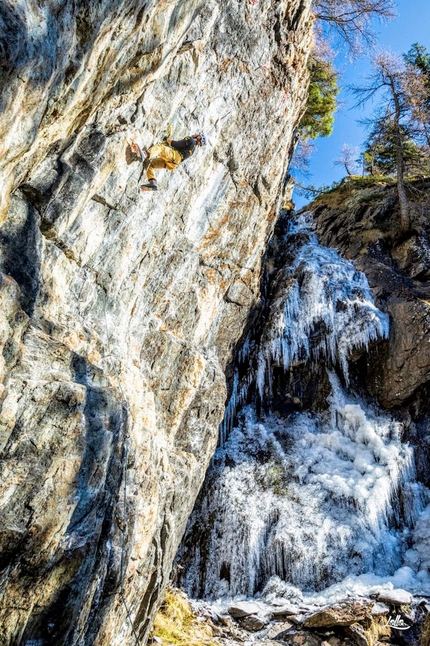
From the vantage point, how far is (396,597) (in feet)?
21.2

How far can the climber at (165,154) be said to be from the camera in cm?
634

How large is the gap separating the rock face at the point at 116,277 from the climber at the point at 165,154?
0.20 m

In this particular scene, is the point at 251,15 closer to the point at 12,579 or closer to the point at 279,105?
the point at 279,105

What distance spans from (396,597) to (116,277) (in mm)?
6572

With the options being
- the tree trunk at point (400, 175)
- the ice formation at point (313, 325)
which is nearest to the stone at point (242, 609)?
the ice formation at point (313, 325)

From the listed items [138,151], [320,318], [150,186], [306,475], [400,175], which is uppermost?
[400,175]

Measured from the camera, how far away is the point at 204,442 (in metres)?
7.66

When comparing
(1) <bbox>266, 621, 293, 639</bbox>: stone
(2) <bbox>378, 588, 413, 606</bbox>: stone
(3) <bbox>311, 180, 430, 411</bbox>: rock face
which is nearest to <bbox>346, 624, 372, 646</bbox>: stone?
(2) <bbox>378, 588, 413, 606</bbox>: stone

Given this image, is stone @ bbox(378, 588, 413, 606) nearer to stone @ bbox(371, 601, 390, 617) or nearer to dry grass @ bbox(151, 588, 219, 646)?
stone @ bbox(371, 601, 390, 617)

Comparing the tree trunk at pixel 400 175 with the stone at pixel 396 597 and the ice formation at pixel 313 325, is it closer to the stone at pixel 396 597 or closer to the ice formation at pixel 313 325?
the ice formation at pixel 313 325

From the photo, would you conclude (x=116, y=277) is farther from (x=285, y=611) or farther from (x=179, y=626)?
(x=285, y=611)

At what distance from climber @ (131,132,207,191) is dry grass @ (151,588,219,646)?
256 inches

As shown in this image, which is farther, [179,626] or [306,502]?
[306,502]

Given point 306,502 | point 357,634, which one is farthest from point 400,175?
point 357,634
